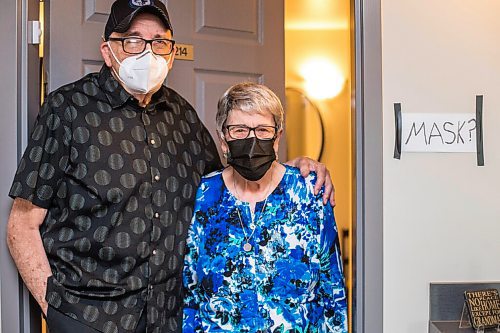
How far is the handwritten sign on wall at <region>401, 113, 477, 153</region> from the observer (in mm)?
1867

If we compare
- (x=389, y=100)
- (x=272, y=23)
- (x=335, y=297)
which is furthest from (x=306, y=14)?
(x=335, y=297)

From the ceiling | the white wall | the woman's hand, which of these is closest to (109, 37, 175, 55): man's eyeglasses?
the woman's hand

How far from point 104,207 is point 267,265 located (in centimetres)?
47

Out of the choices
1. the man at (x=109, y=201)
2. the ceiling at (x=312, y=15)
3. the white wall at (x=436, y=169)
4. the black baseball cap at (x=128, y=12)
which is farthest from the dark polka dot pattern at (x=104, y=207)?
the ceiling at (x=312, y=15)

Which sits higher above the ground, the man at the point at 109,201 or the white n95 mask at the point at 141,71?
the white n95 mask at the point at 141,71

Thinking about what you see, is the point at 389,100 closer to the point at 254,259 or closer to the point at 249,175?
the point at 249,175

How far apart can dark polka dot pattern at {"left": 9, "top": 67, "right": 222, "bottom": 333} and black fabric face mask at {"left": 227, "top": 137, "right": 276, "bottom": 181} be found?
0.70 ft

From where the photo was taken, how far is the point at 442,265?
1887mm

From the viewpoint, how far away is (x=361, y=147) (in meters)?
1.89

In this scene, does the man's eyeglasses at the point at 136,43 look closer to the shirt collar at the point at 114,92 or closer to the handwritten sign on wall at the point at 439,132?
the shirt collar at the point at 114,92

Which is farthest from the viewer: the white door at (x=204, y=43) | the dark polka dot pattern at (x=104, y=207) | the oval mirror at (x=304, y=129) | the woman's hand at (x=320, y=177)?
the oval mirror at (x=304, y=129)

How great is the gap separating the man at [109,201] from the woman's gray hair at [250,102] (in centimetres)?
20

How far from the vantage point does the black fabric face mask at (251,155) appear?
67.9 inches

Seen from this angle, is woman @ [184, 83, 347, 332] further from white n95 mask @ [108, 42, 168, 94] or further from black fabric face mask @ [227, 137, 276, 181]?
white n95 mask @ [108, 42, 168, 94]
